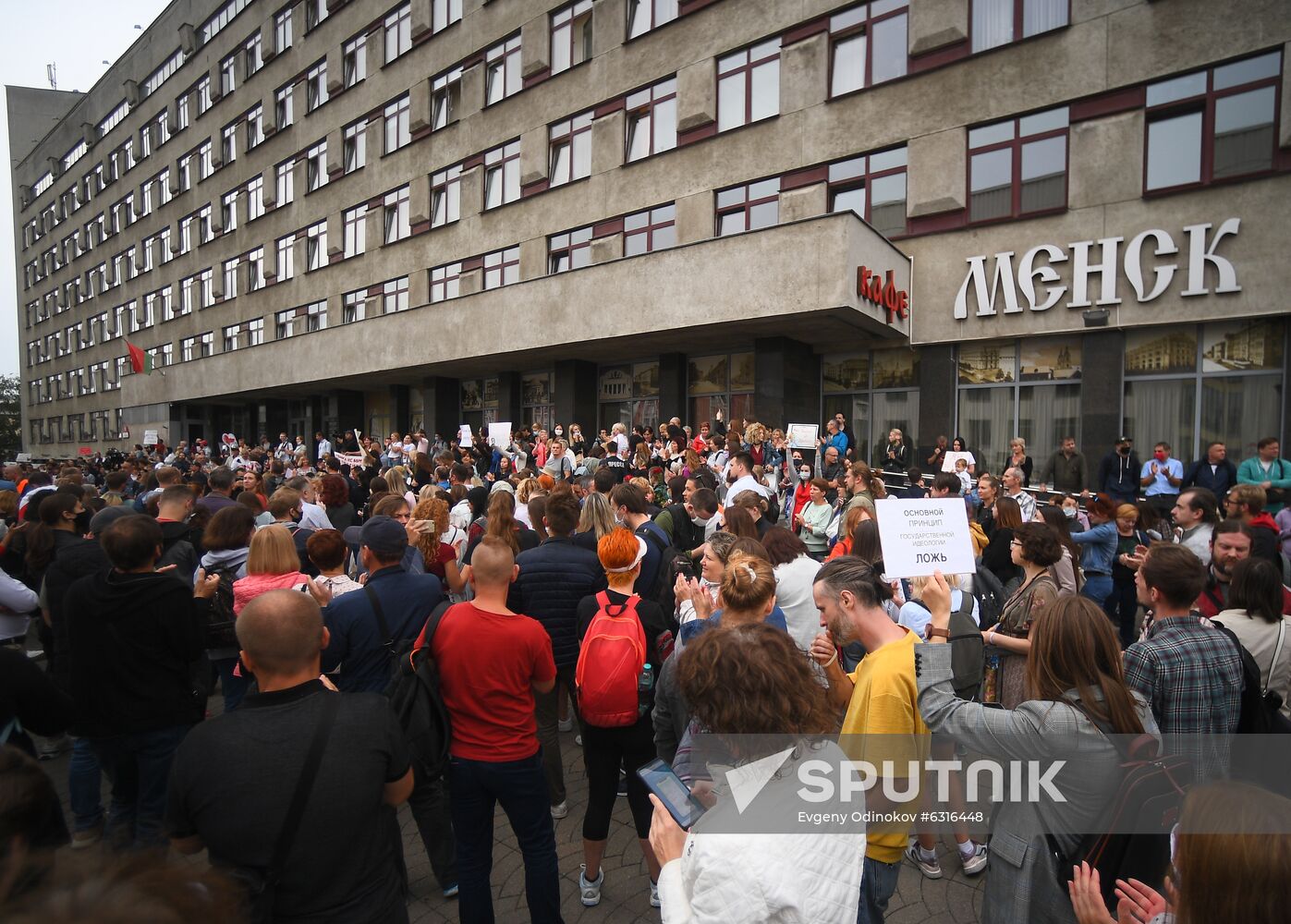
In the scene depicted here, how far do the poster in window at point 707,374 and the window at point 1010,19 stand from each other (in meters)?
9.05

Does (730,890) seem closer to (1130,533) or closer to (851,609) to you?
(851,609)

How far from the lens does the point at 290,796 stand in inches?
78.0

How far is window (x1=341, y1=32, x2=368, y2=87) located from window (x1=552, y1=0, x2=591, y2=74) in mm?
10496

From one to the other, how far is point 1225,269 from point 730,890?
1526 cm

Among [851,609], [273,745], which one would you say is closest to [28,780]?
[273,745]

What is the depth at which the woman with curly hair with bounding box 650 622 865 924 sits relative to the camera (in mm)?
1614

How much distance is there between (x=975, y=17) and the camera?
1395 centimetres

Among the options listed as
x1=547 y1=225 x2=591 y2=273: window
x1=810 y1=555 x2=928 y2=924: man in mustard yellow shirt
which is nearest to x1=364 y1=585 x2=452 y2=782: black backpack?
x1=810 y1=555 x2=928 y2=924: man in mustard yellow shirt

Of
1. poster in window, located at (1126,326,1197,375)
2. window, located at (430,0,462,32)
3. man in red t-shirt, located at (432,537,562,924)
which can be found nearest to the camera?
man in red t-shirt, located at (432,537,562,924)

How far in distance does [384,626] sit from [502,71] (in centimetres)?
2319

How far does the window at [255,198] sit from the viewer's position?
3147cm

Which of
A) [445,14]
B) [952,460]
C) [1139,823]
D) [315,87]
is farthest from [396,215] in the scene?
[1139,823]

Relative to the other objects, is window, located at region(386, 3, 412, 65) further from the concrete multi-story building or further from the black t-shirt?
the black t-shirt

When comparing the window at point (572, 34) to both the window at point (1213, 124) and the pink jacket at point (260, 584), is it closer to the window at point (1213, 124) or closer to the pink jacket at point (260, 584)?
the window at point (1213, 124)
